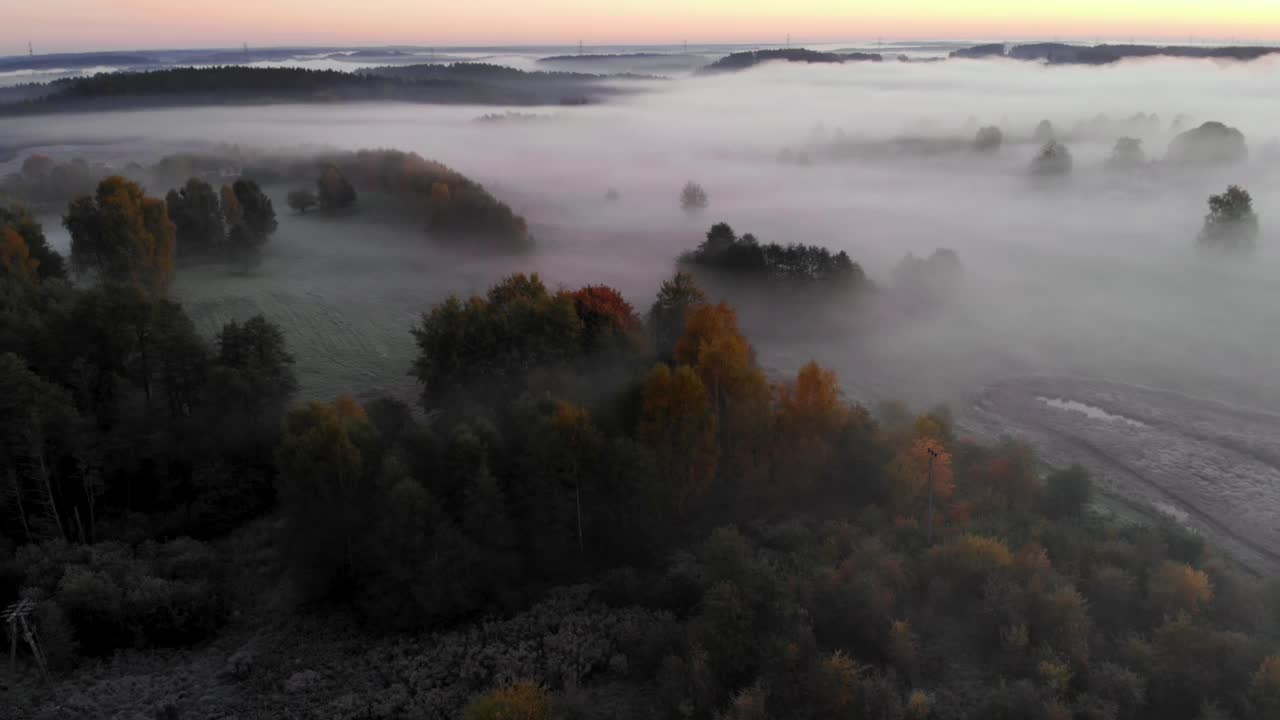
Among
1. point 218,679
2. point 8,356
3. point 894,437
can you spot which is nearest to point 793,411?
point 894,437

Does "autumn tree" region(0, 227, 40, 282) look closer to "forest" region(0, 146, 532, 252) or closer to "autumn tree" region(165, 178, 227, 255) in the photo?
"autumn tree" region(165, 178, 227, 255)

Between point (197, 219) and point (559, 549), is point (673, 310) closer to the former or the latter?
point (559, 549)

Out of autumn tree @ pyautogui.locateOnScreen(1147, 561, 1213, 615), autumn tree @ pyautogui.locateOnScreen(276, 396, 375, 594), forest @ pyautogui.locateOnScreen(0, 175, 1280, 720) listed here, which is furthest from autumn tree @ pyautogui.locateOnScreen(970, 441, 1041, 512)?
autumn tree @ pyautogui.locateOnScreen(276, 396, 375, 594)

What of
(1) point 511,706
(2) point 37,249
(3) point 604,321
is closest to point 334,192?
(2) point 37,249

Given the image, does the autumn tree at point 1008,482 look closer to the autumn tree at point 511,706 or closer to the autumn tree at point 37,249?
the autumn tree at point 511,706


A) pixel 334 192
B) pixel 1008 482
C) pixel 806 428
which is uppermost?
pixel 334 192

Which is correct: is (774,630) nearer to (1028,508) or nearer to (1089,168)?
(1028,508)
